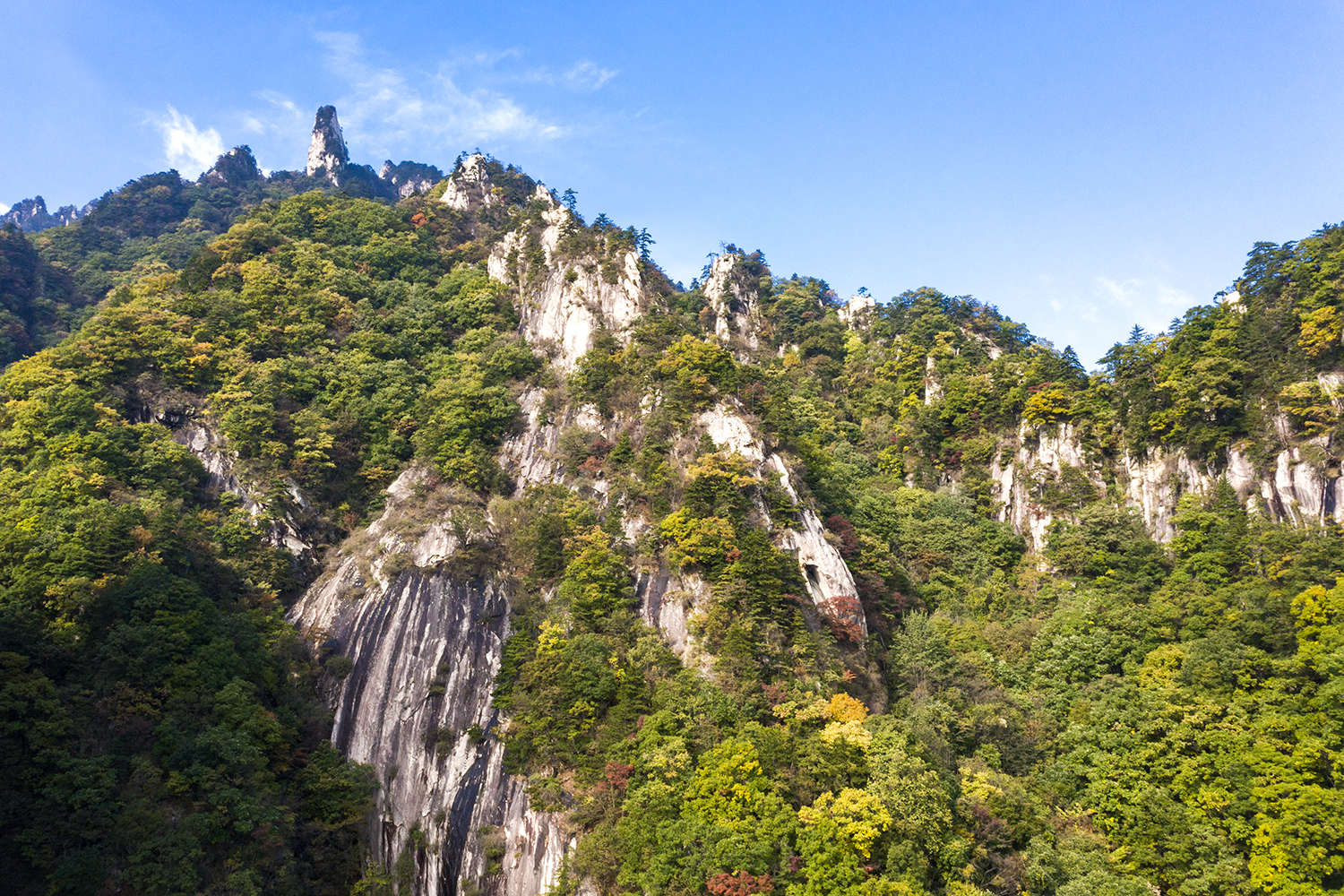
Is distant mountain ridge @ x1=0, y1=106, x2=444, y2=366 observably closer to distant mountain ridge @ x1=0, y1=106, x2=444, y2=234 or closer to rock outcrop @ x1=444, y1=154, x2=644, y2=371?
distant mountain ridge @ x1=0, y1=106, x2=444, y2=234

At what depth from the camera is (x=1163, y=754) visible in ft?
82.5

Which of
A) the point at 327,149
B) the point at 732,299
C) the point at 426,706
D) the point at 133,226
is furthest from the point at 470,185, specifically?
the point at 426,706

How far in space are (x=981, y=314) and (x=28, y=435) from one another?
62545 millimetres

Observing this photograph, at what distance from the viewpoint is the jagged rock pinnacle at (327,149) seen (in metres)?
99.8

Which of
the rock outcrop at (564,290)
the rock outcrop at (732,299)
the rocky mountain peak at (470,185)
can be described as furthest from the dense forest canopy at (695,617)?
the rocky mountain peak at (470,185)

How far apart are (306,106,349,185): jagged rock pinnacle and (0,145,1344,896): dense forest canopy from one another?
55.5 metres

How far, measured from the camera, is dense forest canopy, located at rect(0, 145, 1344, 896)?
21141mm

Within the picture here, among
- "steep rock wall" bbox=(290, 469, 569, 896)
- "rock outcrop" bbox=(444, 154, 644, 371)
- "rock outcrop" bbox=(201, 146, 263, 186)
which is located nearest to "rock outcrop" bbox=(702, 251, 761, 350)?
"rock outcrop" bbox=(444, 154, 644, 371)

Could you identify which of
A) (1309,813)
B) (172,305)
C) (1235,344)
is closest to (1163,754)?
(1309,813)

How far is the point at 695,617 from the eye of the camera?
28.6 m

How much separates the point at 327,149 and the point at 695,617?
101053mm

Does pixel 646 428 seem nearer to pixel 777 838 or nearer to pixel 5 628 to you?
pixel 777 838

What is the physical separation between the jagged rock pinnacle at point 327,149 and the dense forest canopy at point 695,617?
55516mm

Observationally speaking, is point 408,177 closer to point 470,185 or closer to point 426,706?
point 470,185
